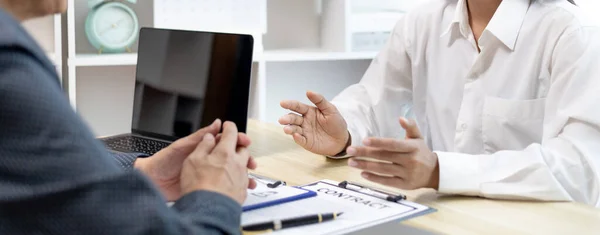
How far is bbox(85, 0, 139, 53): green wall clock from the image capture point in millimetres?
2283

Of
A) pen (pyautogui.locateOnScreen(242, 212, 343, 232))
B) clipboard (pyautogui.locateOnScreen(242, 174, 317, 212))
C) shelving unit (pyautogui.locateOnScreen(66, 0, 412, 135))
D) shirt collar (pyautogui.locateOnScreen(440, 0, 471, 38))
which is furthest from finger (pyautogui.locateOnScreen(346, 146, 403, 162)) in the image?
shelving unit (pyautogui.locateOnScreen(66, 0, 412, 135))

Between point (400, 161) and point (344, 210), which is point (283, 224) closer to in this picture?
point (344, 210)

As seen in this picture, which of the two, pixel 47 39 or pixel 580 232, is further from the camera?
pixel 47 39

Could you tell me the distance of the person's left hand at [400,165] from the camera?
1.16 meters

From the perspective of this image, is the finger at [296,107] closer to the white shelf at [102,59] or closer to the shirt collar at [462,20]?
the shirt collar at [462,20]

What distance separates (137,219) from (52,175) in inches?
3.4

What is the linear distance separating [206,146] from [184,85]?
2.16ft

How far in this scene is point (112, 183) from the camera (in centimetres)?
64

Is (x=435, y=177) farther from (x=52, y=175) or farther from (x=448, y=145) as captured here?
(x=52, y=175)

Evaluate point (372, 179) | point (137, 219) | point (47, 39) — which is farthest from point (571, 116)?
point (47, 39)

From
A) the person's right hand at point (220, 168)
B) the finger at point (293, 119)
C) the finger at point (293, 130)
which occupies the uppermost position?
the person's right hand at point (220, 168)

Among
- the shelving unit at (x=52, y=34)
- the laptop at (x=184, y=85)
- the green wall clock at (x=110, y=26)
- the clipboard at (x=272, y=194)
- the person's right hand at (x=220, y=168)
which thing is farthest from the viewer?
the green wall clock at (x=110, y=26)

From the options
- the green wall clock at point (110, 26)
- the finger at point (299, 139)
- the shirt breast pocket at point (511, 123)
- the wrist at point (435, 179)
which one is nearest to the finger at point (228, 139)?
the wrist at point (435, 179)

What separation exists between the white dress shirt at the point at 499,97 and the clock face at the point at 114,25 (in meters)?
0.89
